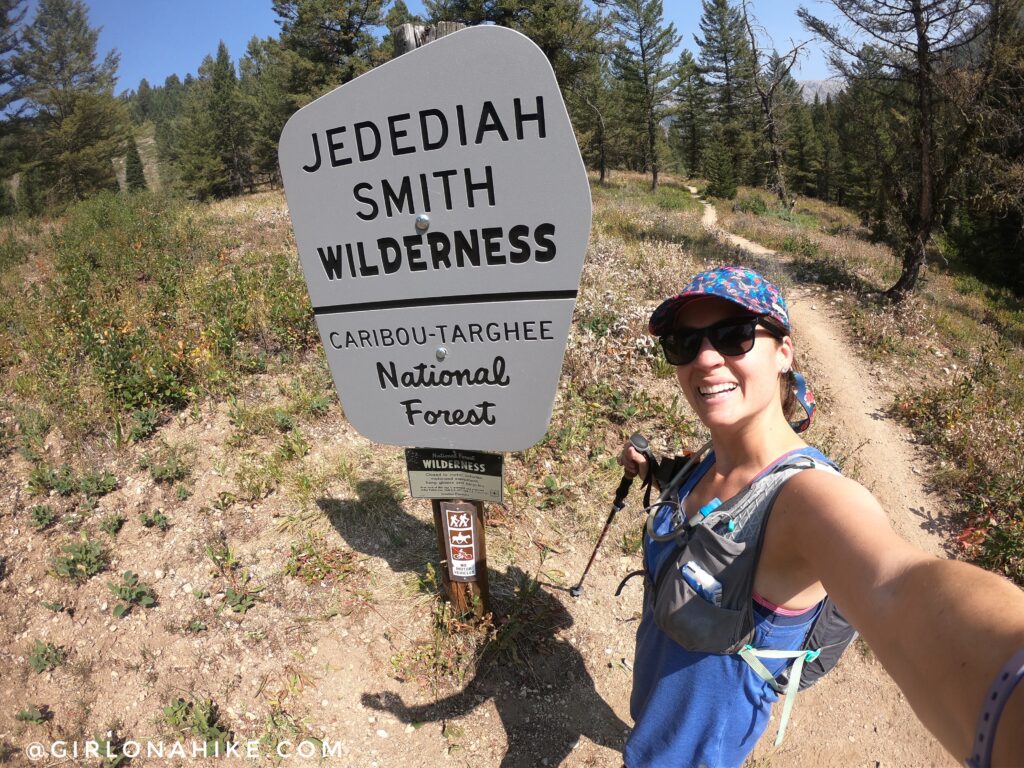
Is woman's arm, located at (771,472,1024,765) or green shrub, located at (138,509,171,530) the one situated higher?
woman's arm, located at (771,472,1024,765)

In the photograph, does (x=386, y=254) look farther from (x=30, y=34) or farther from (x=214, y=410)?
(x=30, y=34)

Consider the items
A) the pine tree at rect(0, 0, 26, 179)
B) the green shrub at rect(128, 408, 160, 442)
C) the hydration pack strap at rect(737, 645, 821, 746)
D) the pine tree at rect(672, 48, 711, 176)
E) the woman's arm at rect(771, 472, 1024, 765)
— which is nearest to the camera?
the woman's arm at rect(771, 472, 1024, 765)

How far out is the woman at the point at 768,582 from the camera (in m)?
0.83

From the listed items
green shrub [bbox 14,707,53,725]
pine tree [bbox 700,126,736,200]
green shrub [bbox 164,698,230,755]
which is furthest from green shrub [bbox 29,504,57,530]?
pine tree [bbox 700,126,736,200]

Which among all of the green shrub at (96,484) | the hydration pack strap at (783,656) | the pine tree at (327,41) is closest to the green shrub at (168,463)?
the green shrub at (96,484)

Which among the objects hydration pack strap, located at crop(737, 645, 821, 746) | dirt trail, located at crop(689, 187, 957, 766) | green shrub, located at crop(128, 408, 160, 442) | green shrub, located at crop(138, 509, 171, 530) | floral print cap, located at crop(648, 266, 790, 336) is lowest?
dirt trail, located at crop(689, 187, 957, 766)

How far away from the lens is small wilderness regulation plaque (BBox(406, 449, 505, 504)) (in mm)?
2621

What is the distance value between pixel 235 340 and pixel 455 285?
4204mm

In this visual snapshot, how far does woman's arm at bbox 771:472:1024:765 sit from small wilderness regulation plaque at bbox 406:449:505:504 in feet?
5.12

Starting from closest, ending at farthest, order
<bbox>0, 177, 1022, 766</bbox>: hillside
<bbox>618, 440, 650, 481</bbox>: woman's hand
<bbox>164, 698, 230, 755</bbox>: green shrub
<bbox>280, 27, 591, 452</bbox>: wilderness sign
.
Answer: <bbox>280, 27, 591, 452</bbox>: wilderness sign < <bbox>618, 440, 650, 481</bbox>: woman's hand < <bbox>164, 698, 230, 755</bbox>: green shrub < <bbox>0, 177, 1022, 766</bbox>: hillside

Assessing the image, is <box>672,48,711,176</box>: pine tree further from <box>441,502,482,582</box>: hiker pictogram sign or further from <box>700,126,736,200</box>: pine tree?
<box>441,502,482,582</box>: hiker pictogram sign

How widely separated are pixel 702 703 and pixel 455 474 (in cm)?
142

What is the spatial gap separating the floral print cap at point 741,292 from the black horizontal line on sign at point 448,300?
18.1 inches

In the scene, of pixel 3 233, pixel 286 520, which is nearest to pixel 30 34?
pixel 3 233
